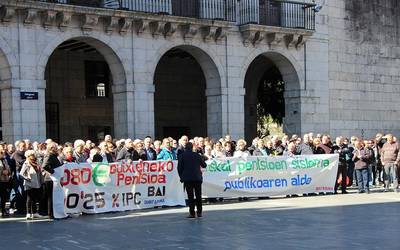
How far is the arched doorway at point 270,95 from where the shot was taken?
1109 inches

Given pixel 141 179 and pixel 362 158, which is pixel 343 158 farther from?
pixel 141 179

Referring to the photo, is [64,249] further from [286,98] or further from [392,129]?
[392,129]

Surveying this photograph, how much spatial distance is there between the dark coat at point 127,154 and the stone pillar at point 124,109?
5714 millimetres

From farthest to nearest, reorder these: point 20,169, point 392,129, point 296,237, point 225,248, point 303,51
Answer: point 392,129 → point 303,51 → point 20,169 → point 296,237 → point 225,248

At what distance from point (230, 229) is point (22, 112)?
34.4ft

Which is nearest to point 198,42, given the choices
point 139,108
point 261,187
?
point 139,108

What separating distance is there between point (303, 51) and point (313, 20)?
1.32 metres

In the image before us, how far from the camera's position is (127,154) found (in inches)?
694

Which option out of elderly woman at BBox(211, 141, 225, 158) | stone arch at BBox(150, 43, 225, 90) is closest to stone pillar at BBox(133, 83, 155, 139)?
stone arch at BBox(150, 43, 225, 90)

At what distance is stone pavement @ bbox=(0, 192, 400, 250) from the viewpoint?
1129cm

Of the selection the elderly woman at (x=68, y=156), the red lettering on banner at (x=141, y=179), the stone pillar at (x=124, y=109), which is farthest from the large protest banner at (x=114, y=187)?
the stone pillar at (x=124, y=109)

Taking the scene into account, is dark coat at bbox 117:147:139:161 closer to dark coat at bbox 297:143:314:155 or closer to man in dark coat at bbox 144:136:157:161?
man in dark coat at bbox 144:136:157:161

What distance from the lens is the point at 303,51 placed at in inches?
1108

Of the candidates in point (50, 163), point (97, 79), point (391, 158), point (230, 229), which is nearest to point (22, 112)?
point (50, 163)
